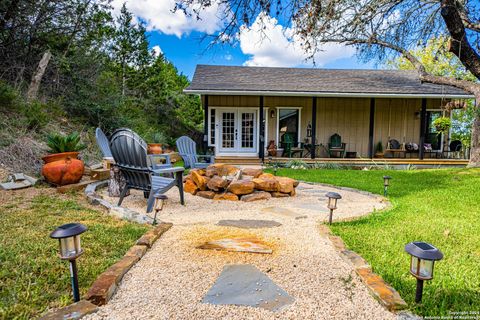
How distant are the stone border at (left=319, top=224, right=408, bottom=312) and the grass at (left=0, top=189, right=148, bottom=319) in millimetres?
1823

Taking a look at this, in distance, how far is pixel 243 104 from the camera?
454 inches

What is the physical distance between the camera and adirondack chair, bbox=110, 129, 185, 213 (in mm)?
3814

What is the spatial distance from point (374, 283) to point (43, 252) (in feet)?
8.09

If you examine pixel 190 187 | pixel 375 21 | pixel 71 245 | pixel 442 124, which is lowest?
pixel 190 187

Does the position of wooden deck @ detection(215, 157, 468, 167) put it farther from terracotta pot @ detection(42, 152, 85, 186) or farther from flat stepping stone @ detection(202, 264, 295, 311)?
flat stepping stone @ detection(202, 264, 295, 311)

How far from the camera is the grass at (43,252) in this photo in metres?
1.75

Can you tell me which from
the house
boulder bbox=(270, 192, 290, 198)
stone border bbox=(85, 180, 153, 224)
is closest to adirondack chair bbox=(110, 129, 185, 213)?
stone border bbox=(85, 180, 153, 224)

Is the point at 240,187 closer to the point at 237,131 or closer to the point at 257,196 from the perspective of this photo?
the point at 257,196

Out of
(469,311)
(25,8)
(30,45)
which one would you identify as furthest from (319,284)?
(30,45)

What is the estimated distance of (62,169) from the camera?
490 cm

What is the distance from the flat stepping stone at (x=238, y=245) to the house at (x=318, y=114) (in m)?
8.24

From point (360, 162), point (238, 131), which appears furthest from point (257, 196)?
point (238, 131)

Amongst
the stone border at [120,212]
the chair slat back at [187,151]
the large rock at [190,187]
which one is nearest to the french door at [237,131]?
the chair slat back at [187,151]

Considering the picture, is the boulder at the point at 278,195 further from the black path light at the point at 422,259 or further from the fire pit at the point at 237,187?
the black path light at the point at 422,259
